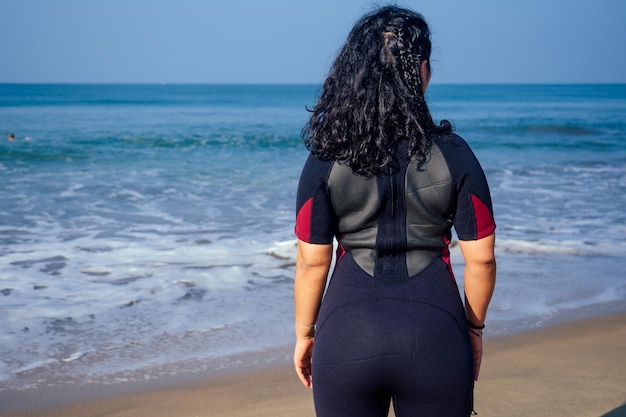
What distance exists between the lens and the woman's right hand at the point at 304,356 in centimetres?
211

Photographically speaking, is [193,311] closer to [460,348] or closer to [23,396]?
[23,396]

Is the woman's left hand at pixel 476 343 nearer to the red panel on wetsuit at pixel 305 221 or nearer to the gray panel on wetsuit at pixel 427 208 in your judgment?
the gray panel on wetsuit at pixel 427 208

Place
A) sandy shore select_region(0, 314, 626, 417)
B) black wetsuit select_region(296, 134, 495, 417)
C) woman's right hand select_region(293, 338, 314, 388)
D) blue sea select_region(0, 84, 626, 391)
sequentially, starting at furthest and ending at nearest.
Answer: blue sea select_region(0, 84, 626, 391)
sandy shore select_region(0, 314, 626, 417)
woman's right hand select_region(293, 338, 314, 388)
black wetsuit select_region(296, 134, 495, 417)

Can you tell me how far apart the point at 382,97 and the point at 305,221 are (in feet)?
1.30

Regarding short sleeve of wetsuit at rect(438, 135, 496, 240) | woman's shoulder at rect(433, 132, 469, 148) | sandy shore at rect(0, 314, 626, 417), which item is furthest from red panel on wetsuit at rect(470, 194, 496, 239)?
sandy shore at rect(0, 314, 626, 417)

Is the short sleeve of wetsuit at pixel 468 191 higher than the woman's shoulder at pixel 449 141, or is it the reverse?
the woman's shoulder at pixel 449 141

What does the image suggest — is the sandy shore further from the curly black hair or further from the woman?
the curly black hair

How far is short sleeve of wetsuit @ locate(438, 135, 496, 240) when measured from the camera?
72.7 inches

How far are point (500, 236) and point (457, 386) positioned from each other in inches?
253

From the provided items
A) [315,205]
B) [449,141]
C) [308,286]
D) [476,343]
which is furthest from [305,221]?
[476,343]

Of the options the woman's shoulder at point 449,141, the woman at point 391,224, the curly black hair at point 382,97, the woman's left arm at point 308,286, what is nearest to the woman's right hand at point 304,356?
the woman's left arm at point 308,286

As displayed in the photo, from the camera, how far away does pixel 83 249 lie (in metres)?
7.36

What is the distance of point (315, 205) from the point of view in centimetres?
191

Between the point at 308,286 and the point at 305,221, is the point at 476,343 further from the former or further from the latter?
the point at 305,221
